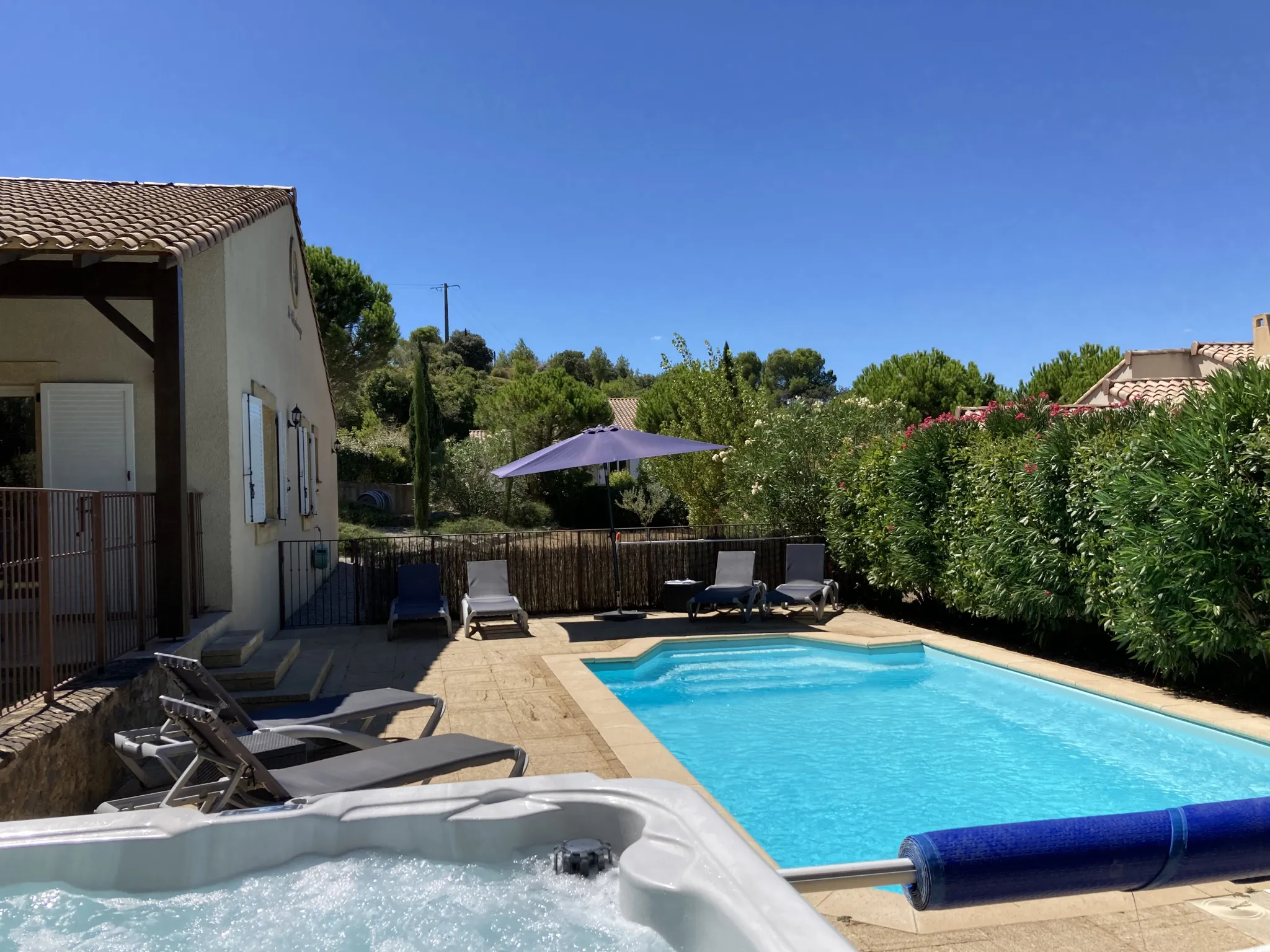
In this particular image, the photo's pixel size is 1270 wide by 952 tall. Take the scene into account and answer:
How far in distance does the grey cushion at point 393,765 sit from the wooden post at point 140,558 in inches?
107

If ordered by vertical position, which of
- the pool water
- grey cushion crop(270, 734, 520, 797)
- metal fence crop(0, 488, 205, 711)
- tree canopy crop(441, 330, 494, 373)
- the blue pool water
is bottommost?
the blue pool water

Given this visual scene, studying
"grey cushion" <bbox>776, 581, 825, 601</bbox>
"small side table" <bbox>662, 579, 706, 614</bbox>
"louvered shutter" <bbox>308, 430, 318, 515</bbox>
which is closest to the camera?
"grey cushion" <bbox>776, 581, 825, 601</bbox>

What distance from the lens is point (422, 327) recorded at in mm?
62219

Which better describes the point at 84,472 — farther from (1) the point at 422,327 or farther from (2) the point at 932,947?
(1) the point at 422,327

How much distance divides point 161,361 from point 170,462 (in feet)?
2.68

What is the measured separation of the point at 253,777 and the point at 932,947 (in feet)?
9.69

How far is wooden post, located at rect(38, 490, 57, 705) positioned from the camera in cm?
445

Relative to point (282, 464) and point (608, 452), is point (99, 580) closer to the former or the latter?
point (282, 464)

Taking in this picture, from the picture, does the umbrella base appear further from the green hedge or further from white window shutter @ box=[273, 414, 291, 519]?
white window shutter @ box=[273, 414, 291, 519]

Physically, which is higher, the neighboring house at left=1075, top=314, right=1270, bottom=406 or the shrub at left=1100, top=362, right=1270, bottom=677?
the neighboring house at left=1075, top=314, right=1270, bottom=406

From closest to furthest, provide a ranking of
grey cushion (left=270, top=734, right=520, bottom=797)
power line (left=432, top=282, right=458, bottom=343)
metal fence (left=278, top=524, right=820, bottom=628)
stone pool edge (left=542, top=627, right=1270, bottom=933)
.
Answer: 1. stone pool edge (left=542, top=627, right=1270, bottom=933)
2. grey cushion (left=270, top=734, right=520, bottom=797)
3. metal fence (left=278, top=524, right=820, bottom=628)
4. power line (left=432, top=282, right=458, bottom=343)

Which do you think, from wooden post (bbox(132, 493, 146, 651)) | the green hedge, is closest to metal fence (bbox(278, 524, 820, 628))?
the green hedge

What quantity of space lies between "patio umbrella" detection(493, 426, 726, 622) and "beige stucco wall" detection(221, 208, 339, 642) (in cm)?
316

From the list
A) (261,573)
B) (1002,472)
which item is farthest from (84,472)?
(1002,472)
